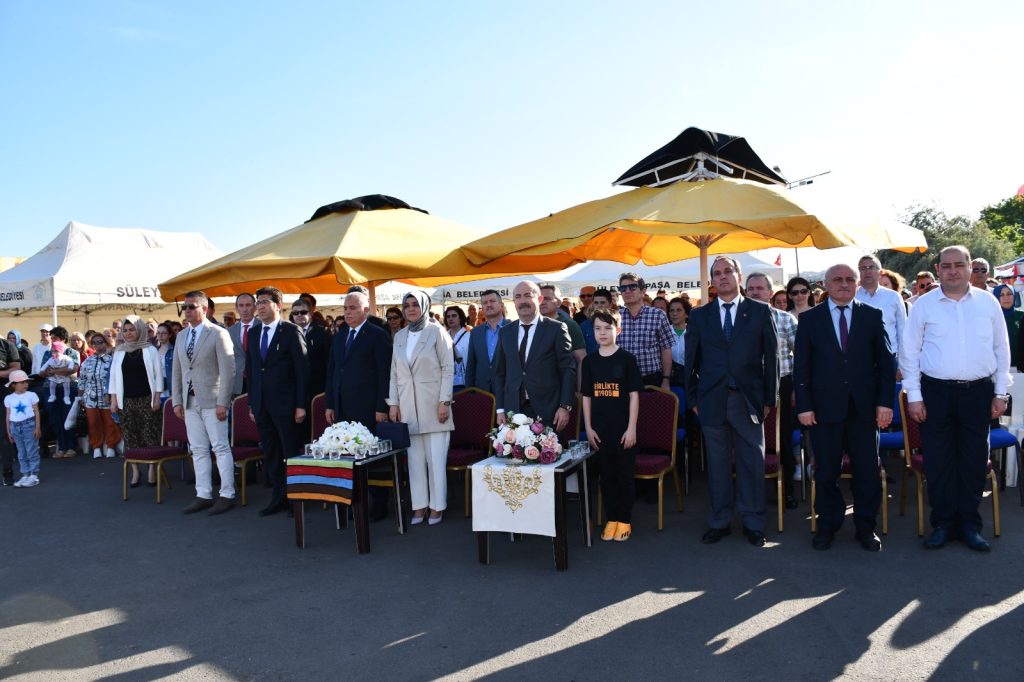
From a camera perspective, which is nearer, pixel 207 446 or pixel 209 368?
pixel 209 368

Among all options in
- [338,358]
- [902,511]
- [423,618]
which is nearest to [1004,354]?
[902,511]

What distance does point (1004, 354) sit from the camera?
456 cm

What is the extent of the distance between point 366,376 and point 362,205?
7.45 ft

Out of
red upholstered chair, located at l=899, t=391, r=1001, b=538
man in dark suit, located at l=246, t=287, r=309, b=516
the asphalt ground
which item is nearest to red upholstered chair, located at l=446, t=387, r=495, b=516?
the asphalt ground

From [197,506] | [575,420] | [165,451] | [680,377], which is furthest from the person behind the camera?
[165,451]

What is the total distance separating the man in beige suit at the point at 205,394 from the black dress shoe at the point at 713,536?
13.8 feet

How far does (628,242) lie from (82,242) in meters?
12.1

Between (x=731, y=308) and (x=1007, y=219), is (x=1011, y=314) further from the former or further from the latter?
(x=1007, y=219)

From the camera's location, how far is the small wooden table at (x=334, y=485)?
5215mm

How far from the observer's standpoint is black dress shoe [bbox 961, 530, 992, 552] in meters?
4.56

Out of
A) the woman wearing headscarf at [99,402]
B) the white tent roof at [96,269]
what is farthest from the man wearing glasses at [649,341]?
the white tent roof at [96,269]

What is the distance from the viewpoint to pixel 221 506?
662 cm

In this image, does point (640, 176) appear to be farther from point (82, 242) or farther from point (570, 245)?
point (82, 242)

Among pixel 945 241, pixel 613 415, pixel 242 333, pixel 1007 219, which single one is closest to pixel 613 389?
pixel 613 415
